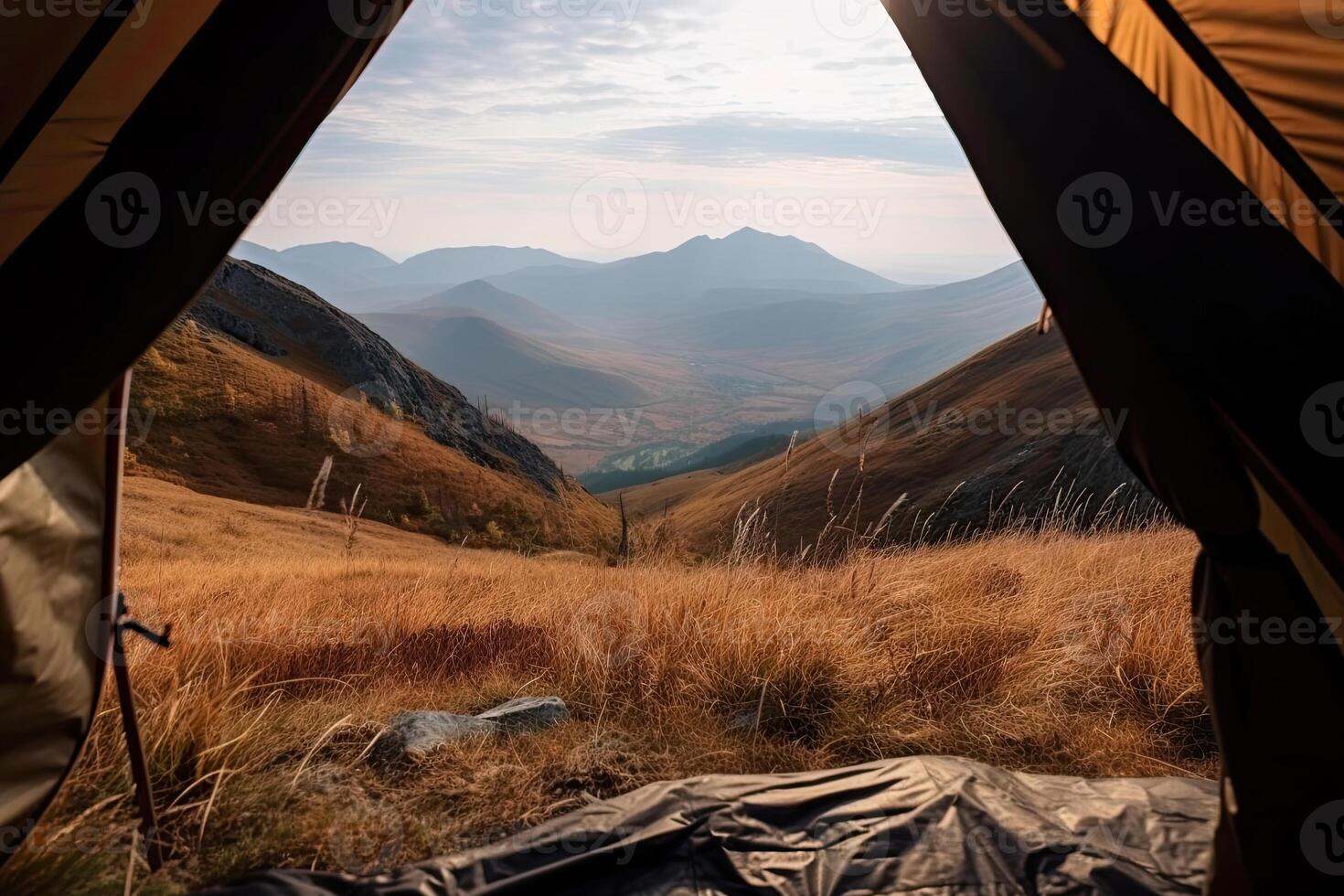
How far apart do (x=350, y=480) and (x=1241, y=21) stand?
42798 mm

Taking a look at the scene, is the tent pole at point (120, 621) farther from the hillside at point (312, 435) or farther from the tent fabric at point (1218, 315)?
the hillside at point (312, 435)

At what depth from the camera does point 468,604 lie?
555 cm

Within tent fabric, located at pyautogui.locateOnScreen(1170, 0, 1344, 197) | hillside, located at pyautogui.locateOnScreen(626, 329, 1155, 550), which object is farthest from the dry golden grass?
hillside, located at pyautogui.locateOnScreen(626, 329, 1155, 550)

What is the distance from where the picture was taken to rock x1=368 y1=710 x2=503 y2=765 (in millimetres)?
3025

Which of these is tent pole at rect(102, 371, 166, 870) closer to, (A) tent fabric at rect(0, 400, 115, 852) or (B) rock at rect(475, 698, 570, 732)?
(A) tent fabric at rect(0, 400, 115, 852)

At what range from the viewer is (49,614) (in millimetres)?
2256

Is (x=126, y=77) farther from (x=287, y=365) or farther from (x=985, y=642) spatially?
(x=287, y=365)

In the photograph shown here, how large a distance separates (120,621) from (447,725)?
1.30 metres

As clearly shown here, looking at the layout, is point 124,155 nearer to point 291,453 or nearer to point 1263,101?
point 1263,101

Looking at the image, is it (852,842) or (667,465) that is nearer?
(852,842)

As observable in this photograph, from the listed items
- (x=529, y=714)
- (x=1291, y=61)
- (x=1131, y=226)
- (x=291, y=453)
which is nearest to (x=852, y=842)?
(x=529, y=714)

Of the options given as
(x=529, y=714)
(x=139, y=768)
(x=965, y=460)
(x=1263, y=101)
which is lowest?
(x=529, y=714)

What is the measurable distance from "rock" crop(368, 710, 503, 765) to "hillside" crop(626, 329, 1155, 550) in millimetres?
14589

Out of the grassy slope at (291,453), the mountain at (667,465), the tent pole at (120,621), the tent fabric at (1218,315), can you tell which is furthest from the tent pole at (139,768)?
the mountain at (667,465)
